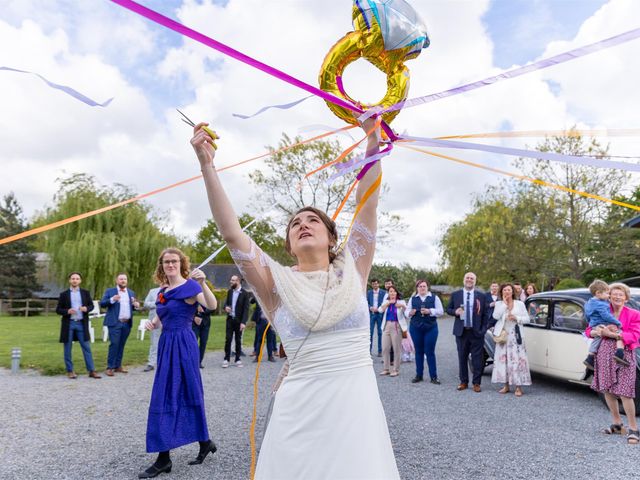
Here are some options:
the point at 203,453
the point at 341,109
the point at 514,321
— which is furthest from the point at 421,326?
the point at 341,109

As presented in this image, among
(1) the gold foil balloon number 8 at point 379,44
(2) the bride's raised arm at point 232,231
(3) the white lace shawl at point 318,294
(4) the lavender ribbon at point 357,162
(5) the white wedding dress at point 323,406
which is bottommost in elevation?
(5) the white wedding dress at point 323,406

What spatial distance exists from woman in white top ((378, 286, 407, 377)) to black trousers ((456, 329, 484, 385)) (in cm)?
145

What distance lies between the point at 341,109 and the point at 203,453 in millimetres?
3648

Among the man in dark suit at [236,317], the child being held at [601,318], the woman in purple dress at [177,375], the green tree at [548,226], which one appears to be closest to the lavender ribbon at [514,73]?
the woman in purple dress at [177,375]

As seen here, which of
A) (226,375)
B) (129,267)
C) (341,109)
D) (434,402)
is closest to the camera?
(341,109)

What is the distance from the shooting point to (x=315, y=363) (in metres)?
1.99

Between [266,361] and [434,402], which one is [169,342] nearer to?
[434,402]

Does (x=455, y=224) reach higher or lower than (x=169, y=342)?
higher

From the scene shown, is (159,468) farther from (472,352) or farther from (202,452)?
(472,352)

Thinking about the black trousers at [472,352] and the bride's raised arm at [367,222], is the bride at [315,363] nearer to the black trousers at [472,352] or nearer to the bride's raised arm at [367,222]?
the bride's raised arm at [367,222]

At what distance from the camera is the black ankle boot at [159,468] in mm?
4441

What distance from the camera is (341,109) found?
2.58 metres

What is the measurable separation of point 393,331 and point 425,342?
37.9 inches

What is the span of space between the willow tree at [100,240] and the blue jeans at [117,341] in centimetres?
1511
